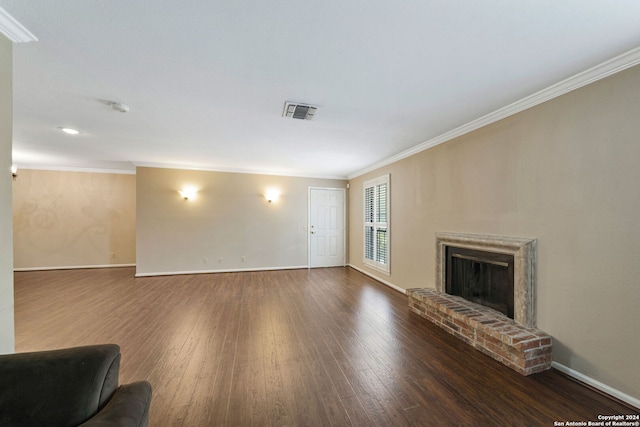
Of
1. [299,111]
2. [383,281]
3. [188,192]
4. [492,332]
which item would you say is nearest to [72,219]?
[188,192]

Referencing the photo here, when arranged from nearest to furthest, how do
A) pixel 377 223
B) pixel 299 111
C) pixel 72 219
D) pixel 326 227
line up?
pixel 299 111 < pixel 377 223 < pixel 72 219 < pixel 326 227

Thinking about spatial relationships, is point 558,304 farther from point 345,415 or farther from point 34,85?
point 34,85

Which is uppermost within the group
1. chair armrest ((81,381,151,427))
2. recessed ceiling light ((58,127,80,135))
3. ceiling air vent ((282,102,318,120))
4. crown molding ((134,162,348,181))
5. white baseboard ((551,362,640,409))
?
recessed ceiling light ((58,127,80,135))

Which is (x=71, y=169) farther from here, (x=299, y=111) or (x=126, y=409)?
(x=126, y=409)

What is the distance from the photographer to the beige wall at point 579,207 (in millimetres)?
1736

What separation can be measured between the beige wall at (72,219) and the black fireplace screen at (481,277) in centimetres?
752

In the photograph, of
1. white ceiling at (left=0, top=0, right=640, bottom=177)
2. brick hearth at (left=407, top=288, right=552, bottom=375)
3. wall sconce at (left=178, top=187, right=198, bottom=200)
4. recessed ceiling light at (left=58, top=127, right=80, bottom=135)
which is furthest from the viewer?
wall sconce at (left=178, top=187, right=198, bottom=200)

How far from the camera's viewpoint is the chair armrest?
86 centimetres

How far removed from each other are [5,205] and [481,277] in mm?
4217

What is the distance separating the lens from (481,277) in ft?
9.60

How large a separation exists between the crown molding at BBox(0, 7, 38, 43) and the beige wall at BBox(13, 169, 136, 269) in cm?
587

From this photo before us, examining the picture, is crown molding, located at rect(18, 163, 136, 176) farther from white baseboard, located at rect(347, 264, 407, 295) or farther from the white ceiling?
white baseboard, located at rect(347, 264, 407, 295)

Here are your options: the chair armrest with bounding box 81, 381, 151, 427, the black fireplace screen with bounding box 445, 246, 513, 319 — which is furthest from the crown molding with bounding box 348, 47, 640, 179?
the chair armrest with bounding box 81, 381, 151, 427

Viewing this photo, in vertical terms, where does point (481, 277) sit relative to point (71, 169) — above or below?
below
